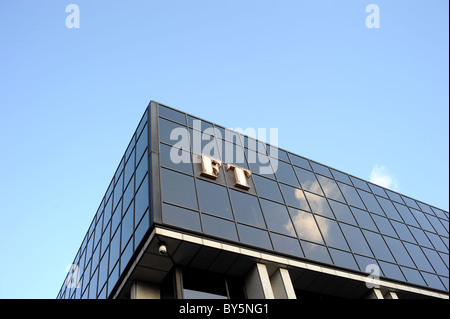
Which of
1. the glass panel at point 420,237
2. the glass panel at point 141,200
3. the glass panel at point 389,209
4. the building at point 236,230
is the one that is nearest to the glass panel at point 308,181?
the building at point 236,230

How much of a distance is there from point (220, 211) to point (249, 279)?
10.2 ft

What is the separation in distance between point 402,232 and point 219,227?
48.2 feet

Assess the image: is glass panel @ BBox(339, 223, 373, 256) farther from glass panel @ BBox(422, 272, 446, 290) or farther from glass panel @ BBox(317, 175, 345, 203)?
glass panel @ BBox(422, 272, 446, 290)

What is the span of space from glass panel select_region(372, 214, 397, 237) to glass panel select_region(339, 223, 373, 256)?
8.23ft

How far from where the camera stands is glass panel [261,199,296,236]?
68.6 feet

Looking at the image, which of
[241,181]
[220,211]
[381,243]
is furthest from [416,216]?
[220,211]

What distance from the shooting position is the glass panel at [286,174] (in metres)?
24.7

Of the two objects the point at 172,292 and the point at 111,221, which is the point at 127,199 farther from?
the point at 172,292

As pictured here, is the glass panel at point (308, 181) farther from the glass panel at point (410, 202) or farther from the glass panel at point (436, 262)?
the glass panel at point (410, 202)

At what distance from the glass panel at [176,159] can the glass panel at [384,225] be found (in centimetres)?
1287

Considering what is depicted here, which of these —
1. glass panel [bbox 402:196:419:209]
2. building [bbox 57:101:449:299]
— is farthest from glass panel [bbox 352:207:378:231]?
glass panel [bbox 402:196:419:209]

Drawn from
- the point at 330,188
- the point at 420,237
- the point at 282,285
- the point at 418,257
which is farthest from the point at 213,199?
the point at 420,237

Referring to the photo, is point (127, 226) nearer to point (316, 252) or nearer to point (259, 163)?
point (259, 163)

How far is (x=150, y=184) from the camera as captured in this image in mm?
18594
